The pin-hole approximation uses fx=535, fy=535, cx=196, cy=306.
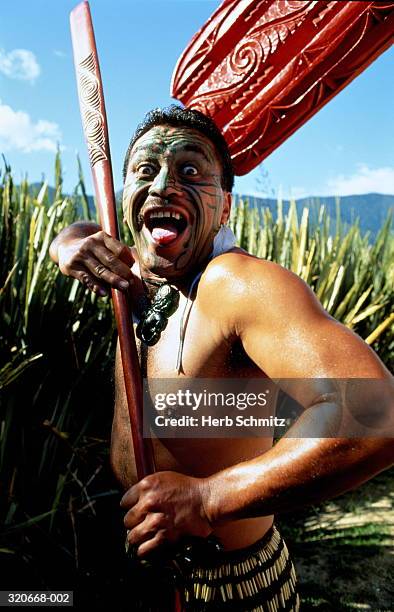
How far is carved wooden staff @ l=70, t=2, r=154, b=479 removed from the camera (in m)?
1.07

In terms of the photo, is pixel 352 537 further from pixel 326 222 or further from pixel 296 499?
pixel 296 499

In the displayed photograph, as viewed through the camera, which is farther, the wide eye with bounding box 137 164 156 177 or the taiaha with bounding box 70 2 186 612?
the wide eye with bounding box 137 164 156 177

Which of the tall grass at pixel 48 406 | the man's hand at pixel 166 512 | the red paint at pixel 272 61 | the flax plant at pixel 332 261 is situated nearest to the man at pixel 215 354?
the man's hand at pixel 166 512

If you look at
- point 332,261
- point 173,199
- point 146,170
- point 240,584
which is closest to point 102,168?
point 146,170

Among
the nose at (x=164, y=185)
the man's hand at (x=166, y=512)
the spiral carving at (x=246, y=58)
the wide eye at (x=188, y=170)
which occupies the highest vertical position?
the spiral carving at (x=246, y=58)

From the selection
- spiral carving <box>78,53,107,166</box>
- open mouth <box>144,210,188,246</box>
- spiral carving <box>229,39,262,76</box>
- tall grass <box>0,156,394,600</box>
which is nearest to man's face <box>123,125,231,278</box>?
open mouth <box>144,210,188,246</box>

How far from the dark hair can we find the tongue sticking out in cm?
21

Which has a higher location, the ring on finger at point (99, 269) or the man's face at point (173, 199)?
the man's face at point (173, 199)

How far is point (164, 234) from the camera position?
113 centimetres

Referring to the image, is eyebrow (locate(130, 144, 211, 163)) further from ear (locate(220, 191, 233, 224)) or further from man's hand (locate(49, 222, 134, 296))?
man's hand (locate(49, 222, 134, 296))

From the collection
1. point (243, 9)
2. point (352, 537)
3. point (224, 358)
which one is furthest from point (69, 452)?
point (352, 537)

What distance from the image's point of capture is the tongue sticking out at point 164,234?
113 centimetres

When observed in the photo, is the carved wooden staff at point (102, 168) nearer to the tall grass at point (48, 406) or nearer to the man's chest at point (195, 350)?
the man's chest at point (195, 350)

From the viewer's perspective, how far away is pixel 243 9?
57.4 inches
